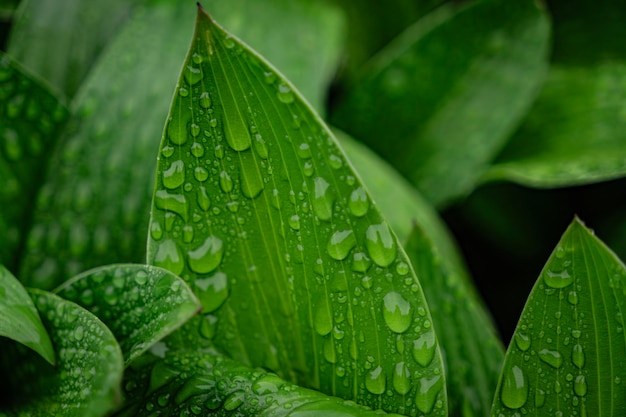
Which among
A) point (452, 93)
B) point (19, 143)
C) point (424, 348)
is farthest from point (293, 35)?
point (424, 348)

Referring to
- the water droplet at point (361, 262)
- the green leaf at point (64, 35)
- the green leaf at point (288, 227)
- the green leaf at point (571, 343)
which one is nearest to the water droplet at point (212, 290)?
the green leaf at point (288, 227)

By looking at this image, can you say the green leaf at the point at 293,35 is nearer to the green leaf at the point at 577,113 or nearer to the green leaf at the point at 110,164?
the green leaf at the point at 110,164

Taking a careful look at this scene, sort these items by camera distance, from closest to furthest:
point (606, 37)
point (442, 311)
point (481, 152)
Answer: point (442, 311), point (481, 152), point (606, 37)

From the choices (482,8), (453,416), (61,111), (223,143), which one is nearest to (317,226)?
(223,143)

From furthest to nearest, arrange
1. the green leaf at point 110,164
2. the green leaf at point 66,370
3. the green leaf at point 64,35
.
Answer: the green leaf at point 64,35 < the green leaf at point 110,164 < the green leaf at point 66,370

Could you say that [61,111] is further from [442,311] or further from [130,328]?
[442,311]
